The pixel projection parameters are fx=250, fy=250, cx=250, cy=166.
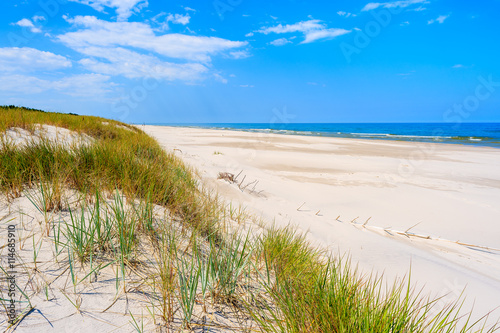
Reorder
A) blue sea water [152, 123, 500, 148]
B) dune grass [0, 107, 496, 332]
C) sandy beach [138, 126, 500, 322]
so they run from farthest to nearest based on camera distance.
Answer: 1. blue sea water [152, 123, 500, 148]
2. sandy beach [138, 126, 500, 322]
3. dune grass [0, 107, 496, 332]

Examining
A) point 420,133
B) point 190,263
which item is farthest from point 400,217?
point 420,133

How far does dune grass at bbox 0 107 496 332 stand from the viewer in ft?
4.01

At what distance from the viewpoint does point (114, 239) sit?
5.62 feet

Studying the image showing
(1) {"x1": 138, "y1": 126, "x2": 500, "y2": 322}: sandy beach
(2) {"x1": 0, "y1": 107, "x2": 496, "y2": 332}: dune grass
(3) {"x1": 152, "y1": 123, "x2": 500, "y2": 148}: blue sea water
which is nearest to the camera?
(2) {"x1": 0, "y1": 107, "x2": 496, "y2": 332}: dune grass

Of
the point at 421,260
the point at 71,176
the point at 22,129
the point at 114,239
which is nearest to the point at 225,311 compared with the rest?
the point at 114,239

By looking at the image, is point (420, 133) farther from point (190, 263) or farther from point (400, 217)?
point (190, 263)

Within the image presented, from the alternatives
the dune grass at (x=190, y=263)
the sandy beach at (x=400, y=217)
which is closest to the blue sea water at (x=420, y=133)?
the sandy beach at (x=400, y=217)

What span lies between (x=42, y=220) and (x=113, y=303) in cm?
102

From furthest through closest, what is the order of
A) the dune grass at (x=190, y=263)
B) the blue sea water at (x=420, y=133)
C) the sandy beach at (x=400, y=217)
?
the blue sea water at (x=420, y=133) → the sandy beach at (x=400, y=217) → the dune grass at (x=190, y=263)

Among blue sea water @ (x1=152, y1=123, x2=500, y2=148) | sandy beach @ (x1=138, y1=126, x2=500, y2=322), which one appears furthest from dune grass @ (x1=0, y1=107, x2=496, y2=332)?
blue sea water @ (x1=152, y1=123, x2=500, y2=148)

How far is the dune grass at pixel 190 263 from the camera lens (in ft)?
4.01

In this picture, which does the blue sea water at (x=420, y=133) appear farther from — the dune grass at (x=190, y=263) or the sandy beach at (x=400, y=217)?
the dune grass at (x=190, y=263)

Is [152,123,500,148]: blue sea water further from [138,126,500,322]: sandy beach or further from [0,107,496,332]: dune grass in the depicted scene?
[0,107,496,332]: dune grass

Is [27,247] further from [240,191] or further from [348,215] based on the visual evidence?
[348,215]
